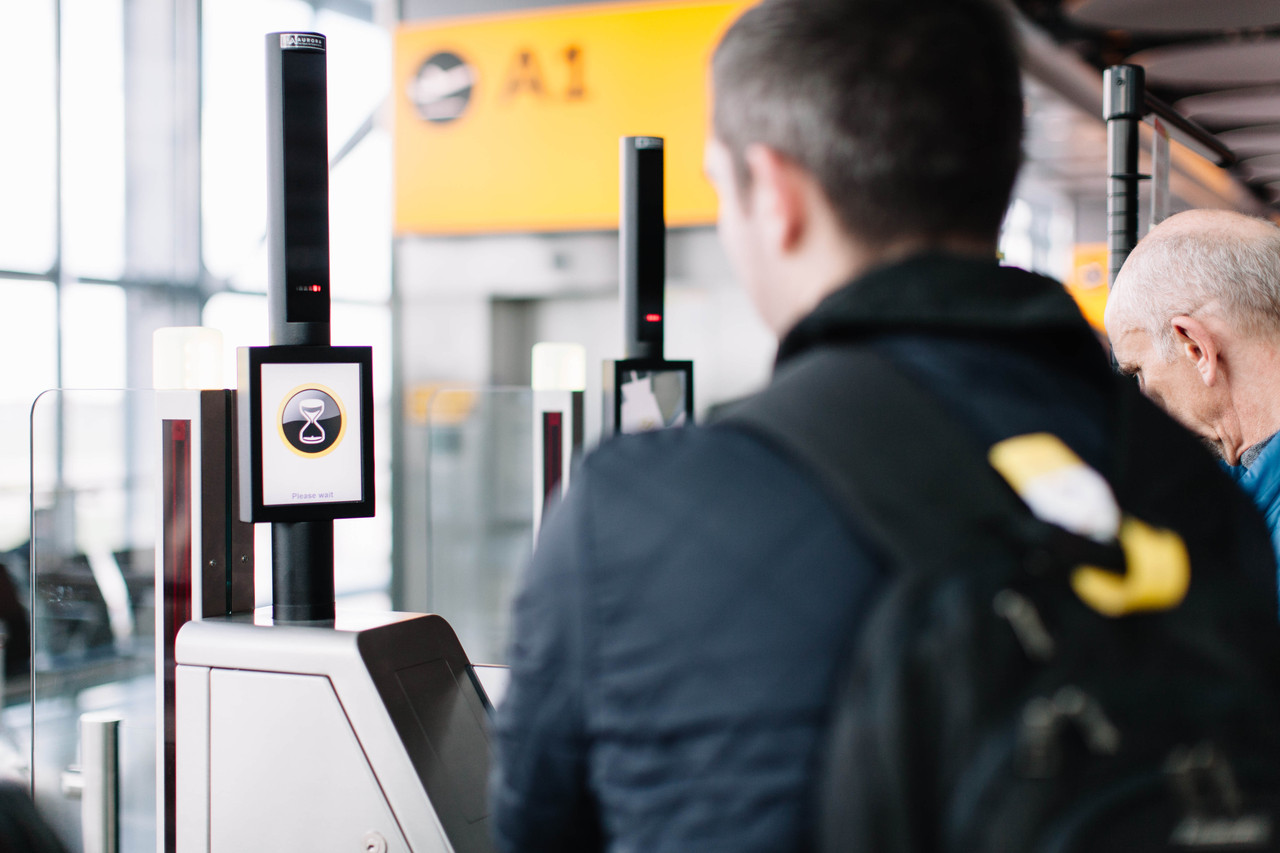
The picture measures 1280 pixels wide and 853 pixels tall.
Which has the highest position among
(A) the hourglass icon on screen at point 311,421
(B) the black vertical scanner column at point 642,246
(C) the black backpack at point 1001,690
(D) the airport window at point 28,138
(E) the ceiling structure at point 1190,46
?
(E) the ceiling structure at point 1190,46

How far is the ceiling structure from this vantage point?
223 inches

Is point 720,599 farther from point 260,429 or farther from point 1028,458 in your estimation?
point 260,429

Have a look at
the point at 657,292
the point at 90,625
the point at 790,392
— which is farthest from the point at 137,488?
the point at 790,392

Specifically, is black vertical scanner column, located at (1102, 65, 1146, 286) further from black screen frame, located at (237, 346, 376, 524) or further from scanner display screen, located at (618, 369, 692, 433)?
black screen frame, located at (237, 346, 376, 524)

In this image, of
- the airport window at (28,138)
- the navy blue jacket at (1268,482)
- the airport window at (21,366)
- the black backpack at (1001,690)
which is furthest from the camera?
the airport window at (28,138)

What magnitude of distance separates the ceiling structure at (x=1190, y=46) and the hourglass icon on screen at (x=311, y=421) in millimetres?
4125

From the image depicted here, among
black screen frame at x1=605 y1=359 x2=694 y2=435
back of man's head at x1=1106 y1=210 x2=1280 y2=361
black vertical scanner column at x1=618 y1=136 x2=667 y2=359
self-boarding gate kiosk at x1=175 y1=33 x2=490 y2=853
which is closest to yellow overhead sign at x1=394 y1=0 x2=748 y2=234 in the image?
black vertical scanner column at x1=618 y1=136 x2=667 y2=359

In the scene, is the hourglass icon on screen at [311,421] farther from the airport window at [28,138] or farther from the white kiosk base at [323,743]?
the airport window at [28,138]

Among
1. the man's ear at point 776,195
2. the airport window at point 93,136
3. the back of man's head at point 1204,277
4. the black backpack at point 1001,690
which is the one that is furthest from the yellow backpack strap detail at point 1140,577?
the airport window at point 93,136

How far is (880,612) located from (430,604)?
201 inches

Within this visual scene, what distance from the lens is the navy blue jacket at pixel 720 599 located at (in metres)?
0.64

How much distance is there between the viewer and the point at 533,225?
552 cm

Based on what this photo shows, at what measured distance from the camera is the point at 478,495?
5.84 m

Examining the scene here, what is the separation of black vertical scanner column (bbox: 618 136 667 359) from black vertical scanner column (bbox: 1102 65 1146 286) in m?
1.04
